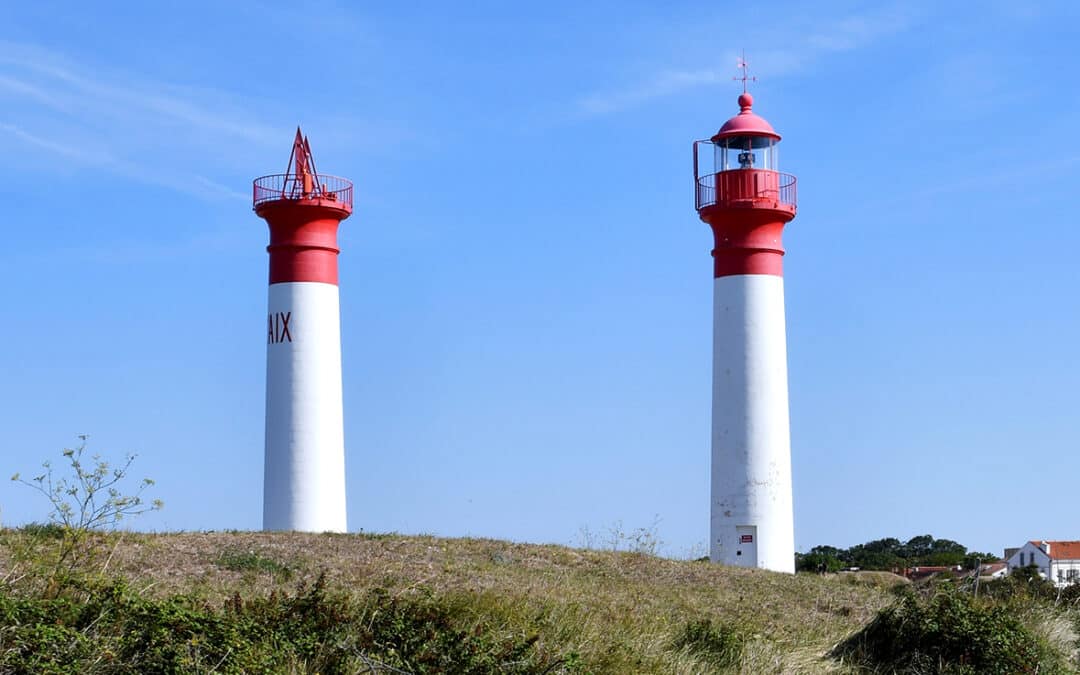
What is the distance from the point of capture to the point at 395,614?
12.4 m

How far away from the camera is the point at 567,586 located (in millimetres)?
19156

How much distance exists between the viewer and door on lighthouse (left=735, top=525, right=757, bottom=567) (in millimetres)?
29531

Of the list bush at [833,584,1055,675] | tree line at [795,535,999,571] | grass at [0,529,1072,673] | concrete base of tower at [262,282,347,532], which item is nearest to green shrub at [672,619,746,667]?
grass at [0,529,1072,673]

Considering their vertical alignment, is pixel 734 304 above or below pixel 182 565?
above

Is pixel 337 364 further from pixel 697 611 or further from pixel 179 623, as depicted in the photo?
pixel 179 623

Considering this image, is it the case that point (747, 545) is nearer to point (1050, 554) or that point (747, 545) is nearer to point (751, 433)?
point (751, 433)

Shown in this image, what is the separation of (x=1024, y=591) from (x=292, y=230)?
16.5m

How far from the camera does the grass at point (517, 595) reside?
481 inches

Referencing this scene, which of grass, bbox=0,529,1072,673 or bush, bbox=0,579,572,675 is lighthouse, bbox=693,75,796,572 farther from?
bush, bbox=0,579,572,675

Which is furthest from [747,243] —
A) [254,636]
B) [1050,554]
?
[1050,554]

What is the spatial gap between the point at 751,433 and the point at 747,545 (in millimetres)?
2377

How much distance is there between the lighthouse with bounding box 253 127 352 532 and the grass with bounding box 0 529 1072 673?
197 inches

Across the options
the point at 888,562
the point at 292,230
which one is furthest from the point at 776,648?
the point at 888,562

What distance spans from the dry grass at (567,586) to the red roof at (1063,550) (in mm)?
Result: 46001
